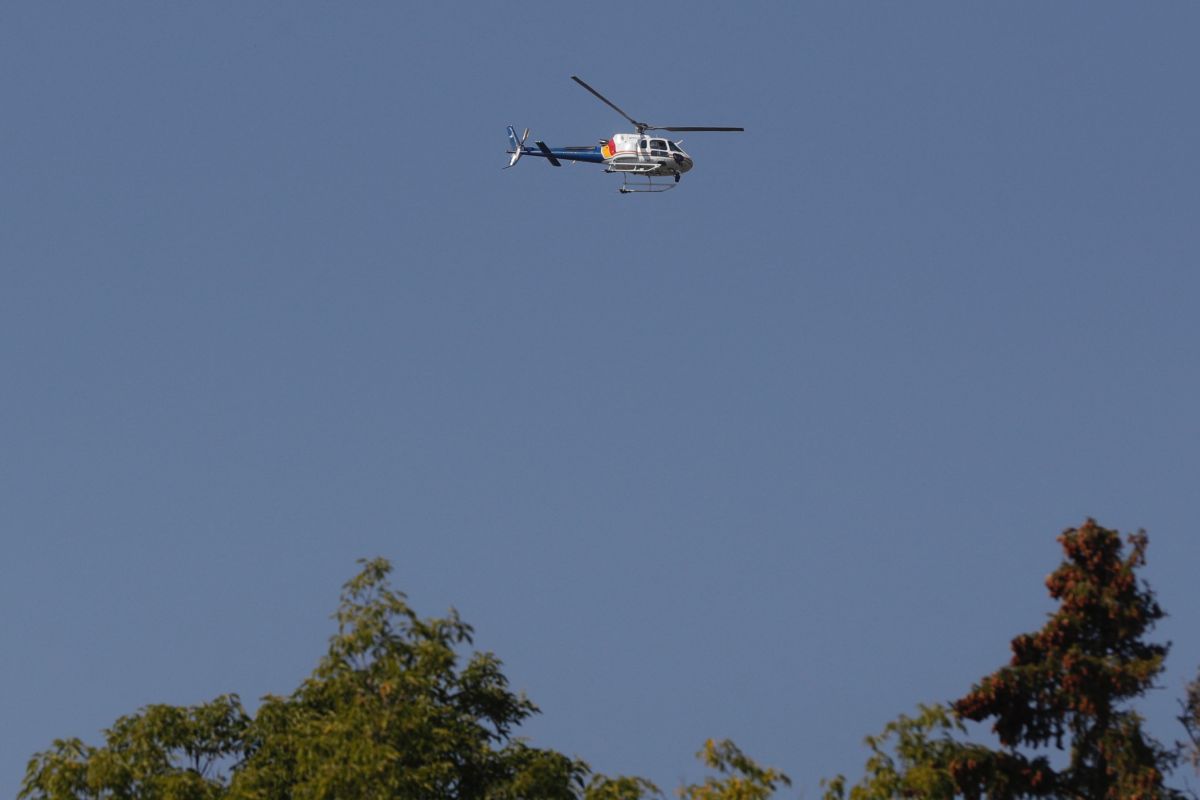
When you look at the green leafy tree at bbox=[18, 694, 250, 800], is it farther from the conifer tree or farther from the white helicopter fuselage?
the white helicopter fuselage

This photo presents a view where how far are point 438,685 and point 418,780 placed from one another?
2949 millimetres

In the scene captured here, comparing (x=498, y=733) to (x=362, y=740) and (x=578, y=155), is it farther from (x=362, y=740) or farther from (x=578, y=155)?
(x=578, y=155)

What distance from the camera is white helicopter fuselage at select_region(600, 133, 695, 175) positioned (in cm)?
7512

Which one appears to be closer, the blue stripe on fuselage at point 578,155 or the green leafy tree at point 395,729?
the green leafy tree at point 395,729

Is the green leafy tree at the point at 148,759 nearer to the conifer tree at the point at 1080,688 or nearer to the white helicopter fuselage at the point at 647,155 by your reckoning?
the conifer tree at the point at 1080,688

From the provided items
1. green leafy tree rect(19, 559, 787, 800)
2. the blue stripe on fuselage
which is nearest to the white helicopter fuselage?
the blue stripe on fuselage

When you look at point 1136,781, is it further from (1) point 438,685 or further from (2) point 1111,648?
(1) point 438,685

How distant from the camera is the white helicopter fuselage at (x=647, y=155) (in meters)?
75.1

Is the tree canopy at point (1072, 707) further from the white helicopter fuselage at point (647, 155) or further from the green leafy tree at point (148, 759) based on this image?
the white helicopter fuselage at point (647, 155)

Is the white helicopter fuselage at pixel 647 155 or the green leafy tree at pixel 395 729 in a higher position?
the white helicopter fuselage at pixel 647 155

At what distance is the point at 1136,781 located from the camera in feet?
99.9

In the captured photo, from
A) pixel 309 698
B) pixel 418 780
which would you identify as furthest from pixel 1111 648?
pixel 309 698

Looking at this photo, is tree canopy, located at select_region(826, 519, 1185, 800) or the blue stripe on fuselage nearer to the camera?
tree canopy, located at select_region(826, 519, 1185, 800)

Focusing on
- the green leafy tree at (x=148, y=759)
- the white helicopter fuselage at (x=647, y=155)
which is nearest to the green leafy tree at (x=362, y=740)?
the green leafy tree at (x=148, y=759)
